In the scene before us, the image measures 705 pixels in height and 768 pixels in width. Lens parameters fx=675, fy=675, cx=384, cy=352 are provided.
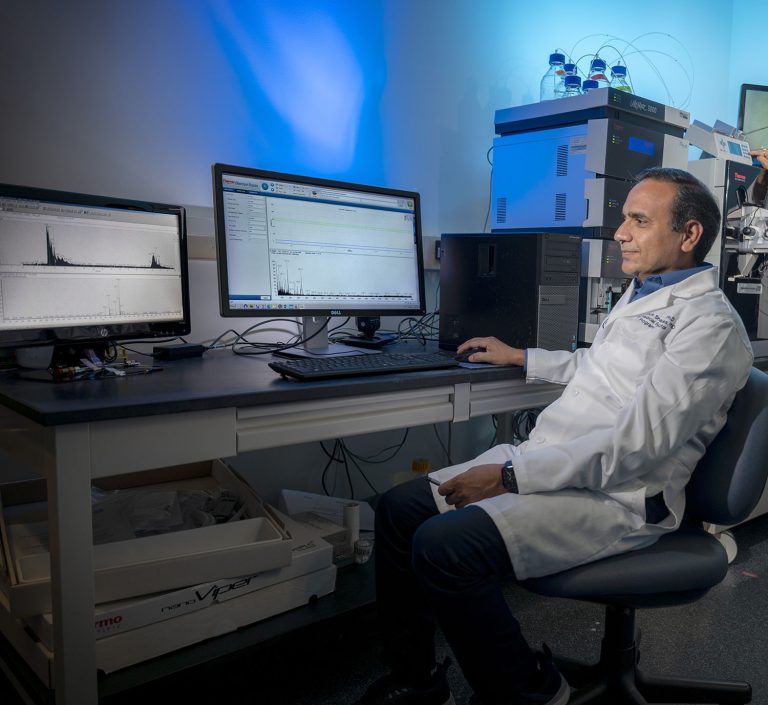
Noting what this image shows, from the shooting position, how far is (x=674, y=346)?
1.28 metres

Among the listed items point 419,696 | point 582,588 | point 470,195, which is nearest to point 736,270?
point 470,195

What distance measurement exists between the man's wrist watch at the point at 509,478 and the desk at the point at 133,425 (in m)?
0.30

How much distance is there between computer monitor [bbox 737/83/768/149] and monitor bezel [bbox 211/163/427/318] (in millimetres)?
2510

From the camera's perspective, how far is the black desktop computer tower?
6.06 feet

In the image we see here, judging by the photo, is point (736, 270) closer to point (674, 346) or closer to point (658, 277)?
point (658, 277)

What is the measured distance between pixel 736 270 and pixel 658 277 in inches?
47.8

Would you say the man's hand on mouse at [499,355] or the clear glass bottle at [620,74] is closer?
the man's hand on mouse at [499,355]

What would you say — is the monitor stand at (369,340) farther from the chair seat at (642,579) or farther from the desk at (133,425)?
the chair seat at (642,579)

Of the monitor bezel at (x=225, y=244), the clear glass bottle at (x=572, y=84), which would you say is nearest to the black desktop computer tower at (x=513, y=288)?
the monitor bezel at (x=225, y=244)

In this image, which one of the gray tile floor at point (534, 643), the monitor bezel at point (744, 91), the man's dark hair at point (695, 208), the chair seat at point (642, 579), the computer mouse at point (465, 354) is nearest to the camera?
the chair seat at point (642, 579)

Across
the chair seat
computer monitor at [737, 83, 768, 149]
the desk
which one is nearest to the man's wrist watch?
the chair seat

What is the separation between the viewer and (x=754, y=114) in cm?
354

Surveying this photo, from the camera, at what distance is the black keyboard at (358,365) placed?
1415 millimetres

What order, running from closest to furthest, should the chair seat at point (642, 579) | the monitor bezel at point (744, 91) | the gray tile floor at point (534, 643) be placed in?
1. the chair seat at point (642, 579)
2. the gray tile floor at point (534, 643)
3. the monitor bezel at point (744, 91)
